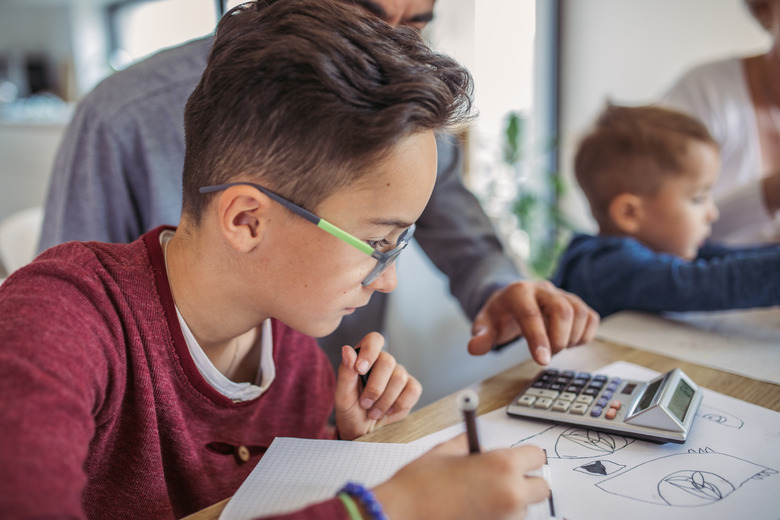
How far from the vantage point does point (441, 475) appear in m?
0.51

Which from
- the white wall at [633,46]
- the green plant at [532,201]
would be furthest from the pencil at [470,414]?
the green plant at [532,201]

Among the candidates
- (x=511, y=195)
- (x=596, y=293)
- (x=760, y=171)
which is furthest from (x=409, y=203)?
(x=511, y=195)

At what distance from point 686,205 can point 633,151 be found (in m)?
0.17

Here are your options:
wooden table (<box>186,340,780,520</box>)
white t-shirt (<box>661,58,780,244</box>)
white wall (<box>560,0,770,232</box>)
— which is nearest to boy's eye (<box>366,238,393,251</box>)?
wooden table (<box>186,340,780,520</box>)

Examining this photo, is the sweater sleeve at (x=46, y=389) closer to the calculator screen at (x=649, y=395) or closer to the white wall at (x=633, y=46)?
the calculator screen at (x=649, y=395)

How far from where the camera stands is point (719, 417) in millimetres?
743

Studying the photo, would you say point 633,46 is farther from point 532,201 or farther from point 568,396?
point 568,396

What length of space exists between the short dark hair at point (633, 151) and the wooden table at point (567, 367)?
0.56m

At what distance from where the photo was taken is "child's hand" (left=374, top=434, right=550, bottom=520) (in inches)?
19.4

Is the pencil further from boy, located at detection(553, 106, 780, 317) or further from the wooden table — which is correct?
boy, located at detection(553, 106, 780, 317)

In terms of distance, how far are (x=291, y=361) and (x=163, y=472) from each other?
0.25 meters

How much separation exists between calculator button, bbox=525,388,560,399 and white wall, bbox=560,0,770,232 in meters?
1.89

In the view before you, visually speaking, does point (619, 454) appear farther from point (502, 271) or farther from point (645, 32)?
point (645, 32)

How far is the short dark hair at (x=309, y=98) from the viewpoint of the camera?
63 centimetres
